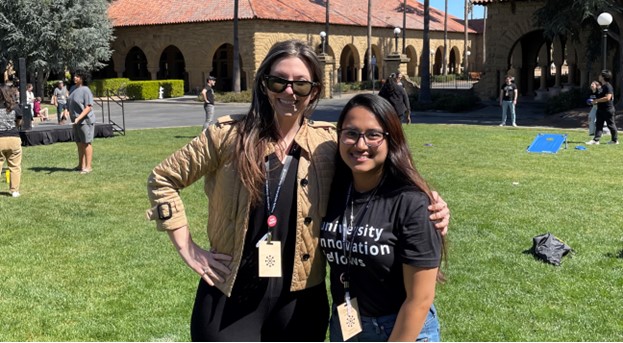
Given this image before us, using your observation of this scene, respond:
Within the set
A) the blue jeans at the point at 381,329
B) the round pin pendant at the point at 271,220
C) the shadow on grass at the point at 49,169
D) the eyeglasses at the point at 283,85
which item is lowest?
the shadow on grass at the point at 49,169

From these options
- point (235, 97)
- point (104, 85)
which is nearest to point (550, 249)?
point (235, 97)

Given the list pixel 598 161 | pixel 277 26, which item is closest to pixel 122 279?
pixel 598 161

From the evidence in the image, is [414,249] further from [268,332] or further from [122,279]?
[122,279]

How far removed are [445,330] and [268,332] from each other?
2546mm

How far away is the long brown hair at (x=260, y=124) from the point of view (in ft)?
8.59

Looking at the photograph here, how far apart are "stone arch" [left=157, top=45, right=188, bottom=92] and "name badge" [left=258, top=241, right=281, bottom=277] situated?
47785 millimetres

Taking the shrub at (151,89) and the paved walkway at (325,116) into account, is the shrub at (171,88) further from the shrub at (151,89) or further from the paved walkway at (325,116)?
the paved walkway at (325,116)

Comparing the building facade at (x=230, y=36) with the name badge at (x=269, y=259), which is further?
the building facade at (x=230, y=36)

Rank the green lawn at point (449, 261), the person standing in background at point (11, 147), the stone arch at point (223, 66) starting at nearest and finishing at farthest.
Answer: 1. the green lawn at point (449, 261)
2. the person standing in background at point (11, 147)
3. the stone arch at point (223, 66)

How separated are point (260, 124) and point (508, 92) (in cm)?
1951

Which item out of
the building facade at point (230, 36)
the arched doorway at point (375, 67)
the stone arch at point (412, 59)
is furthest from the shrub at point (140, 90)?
the stone arch at point (412, 59)

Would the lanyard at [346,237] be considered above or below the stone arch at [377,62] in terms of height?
below

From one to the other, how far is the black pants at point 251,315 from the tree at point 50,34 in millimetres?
37030

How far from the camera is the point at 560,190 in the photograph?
1020 centimetres
